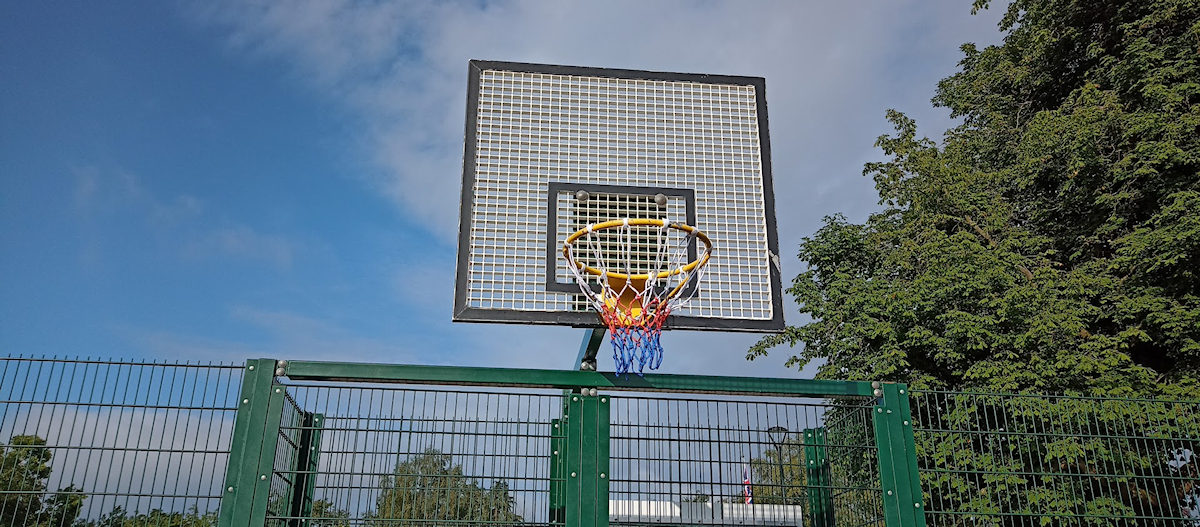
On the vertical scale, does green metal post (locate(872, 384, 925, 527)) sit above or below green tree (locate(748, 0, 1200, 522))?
below

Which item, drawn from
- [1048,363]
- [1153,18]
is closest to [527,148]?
[1048,363]

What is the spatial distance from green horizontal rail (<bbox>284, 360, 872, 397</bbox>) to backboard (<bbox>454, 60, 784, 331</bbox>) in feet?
2.38

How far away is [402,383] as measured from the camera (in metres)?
6.73

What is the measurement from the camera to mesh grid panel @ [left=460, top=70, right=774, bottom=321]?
301 inches

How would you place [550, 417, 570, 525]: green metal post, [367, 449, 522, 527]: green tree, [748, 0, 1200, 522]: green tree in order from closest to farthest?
[367, 449, 522, 527]: green tree, [550, 417, 570, 525]: green metal post, [748, 0, 1200, 522]: green tree

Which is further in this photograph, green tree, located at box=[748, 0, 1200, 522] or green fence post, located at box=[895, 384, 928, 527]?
green tree, located at box=[748, 0, 1200, 522]

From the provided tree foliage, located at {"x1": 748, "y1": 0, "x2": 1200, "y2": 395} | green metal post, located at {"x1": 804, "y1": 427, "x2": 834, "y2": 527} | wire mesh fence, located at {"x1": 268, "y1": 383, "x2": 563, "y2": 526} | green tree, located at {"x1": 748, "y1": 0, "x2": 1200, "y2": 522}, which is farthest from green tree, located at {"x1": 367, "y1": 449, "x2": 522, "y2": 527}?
tree foliage, located at {"x1": 748, "y1": 0, "x2": 1200, "y2": 395}

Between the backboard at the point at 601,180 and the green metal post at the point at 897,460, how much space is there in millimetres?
1164

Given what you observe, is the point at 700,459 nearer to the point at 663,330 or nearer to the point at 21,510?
the point at 663,330

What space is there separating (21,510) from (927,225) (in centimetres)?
1454

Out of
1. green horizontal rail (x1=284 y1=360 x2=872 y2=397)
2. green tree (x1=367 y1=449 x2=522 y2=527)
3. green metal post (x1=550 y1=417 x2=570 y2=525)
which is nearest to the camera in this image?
green tree (x1=367 y1=449 x2=522 y2=527)

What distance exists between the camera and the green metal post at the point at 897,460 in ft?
21.9

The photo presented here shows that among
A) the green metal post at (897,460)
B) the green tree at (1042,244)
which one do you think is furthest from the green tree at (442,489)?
the green tree at (1042,244)

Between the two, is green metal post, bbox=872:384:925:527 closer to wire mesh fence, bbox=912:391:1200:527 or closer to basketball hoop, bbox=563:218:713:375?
wire mesh fence, bbox=912:391:1200:527
